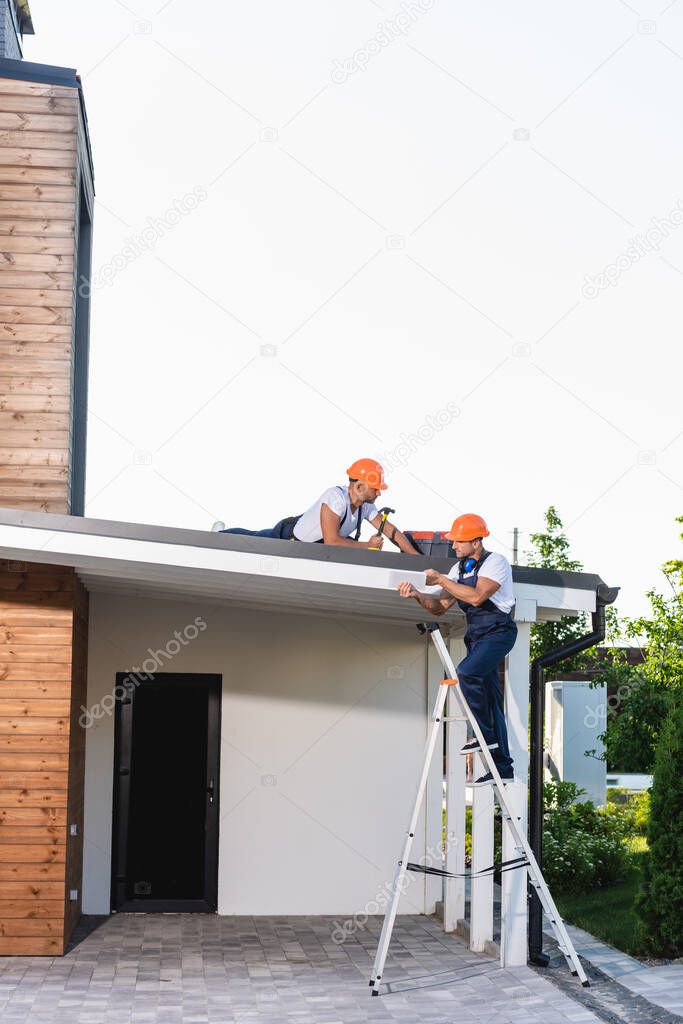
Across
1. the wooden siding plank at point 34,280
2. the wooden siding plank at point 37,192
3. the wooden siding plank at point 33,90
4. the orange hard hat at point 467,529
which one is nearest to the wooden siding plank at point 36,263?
the wooden siding plank at point 34,280

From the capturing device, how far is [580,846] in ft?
41.9

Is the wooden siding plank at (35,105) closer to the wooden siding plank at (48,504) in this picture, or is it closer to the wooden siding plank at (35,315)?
the wooden siding plank at (35,315)

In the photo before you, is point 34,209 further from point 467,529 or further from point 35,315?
point 467,529

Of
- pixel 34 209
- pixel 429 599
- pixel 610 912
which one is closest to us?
pixel 429 599

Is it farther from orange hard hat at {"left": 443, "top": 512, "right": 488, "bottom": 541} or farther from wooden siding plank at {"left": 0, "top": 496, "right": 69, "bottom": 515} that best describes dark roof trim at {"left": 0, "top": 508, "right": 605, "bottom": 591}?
wooden siding plank at {"left": 0, "top": 496, "right": 69, "bottom": 515}

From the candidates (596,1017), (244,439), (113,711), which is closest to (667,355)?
(244,439)

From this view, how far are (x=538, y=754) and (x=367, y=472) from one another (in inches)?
95.2

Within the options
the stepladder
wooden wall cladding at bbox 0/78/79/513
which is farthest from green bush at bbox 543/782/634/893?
wooden wall cladding at bbox 0/78/79/513

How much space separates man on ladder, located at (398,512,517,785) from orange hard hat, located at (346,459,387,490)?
0.93m

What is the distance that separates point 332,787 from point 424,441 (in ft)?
11.5

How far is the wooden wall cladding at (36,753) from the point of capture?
8.06 meters

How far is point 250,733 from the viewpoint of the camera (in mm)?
10555

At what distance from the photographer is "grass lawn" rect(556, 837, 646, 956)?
925cm

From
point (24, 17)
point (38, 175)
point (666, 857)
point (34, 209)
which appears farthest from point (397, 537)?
point (24, 17)
